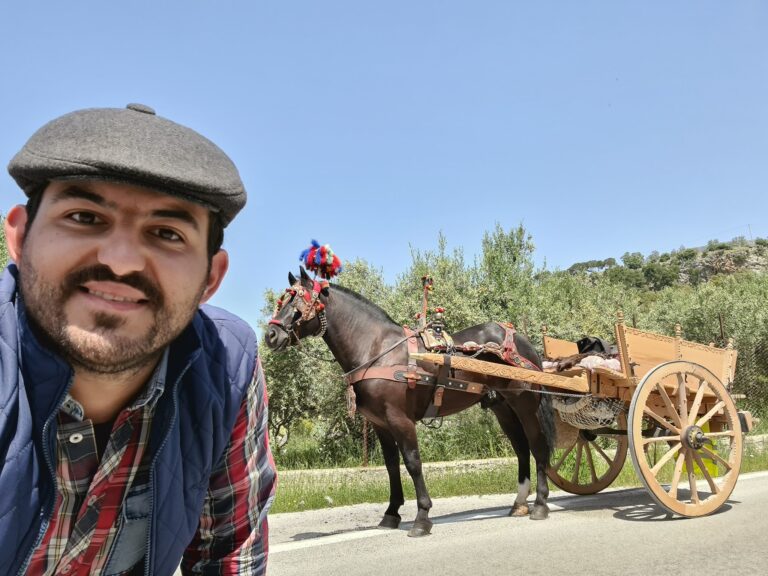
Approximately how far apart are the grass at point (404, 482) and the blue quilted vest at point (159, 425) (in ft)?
20.0

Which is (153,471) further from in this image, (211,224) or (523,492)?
(523,492)

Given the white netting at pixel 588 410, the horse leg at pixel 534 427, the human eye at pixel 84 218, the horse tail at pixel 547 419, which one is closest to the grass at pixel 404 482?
the horse tail at pixel 547 419

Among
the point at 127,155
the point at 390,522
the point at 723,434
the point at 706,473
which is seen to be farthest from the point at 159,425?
the point at 723,434

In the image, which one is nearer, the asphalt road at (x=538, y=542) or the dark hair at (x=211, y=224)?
the dark hair at (x=211, y=224)

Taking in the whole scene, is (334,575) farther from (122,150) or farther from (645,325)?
(645,325)

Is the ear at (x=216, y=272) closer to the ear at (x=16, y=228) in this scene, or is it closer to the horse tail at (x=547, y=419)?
the ear at (x=16, y=228)

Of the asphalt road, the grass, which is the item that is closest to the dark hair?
the asphalt road

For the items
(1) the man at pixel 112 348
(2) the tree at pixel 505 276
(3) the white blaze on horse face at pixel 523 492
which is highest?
(2) the tree at pixel 505 276

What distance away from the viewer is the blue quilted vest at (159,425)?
4.42 feet

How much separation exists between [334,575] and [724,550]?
287cm

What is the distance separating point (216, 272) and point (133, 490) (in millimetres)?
593

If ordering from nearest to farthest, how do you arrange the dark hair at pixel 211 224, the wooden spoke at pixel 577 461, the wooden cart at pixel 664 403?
1. the dark hair at pixel 211 224
2. the wooden cart at pixel 664 403
3. the wooden spoke at pixel 577 461

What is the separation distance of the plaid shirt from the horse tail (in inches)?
254

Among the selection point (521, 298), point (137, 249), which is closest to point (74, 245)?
point (137, 249)
